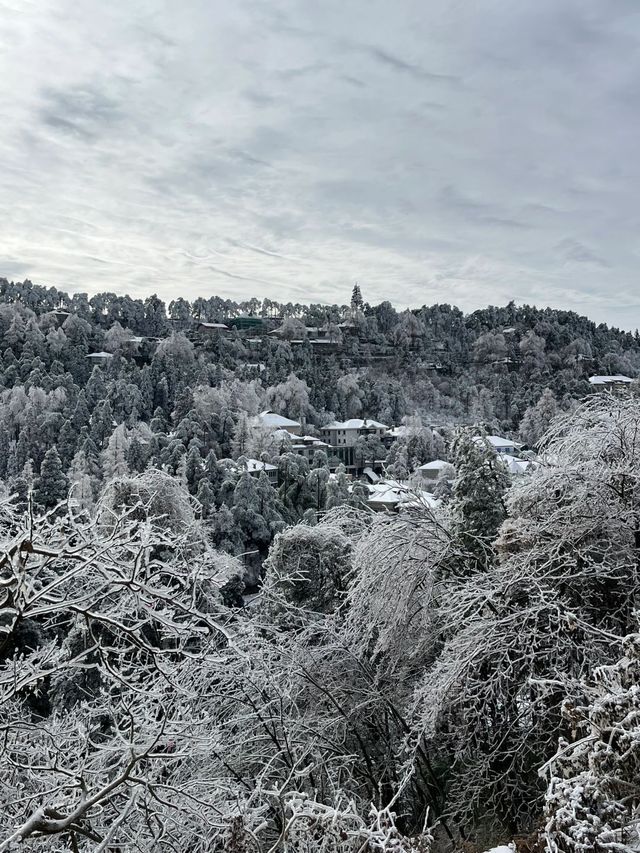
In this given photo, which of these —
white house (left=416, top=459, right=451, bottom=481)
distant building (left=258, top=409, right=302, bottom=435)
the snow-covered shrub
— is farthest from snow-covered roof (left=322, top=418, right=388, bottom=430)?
the snow-covered shrub

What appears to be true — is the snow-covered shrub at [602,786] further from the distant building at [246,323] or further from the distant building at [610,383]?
the distant building at [246,323]

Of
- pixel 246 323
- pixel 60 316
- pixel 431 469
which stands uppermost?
pixel 246 323

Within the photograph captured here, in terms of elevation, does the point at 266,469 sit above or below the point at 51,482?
above

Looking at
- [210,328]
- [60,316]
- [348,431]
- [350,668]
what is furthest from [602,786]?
[210,328]

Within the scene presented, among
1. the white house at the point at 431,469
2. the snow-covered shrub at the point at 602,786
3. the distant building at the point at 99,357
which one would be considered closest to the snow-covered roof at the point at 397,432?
the white house at the point at 431,469

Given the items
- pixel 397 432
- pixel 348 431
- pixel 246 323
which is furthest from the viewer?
pixel 246 323

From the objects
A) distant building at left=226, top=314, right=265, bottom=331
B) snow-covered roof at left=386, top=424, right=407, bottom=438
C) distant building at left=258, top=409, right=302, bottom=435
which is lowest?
distant building at left=258, top=409, right=302, bottom=435

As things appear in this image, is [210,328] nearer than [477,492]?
No

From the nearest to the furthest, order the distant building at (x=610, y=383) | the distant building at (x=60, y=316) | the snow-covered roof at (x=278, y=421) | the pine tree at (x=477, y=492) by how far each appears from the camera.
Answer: the pine tree at (x=477, y=492) < the distant building at (x=610, y=383) < the snow-covered roof at (x=278, y=421) < the distant building at (x=60, y=316)

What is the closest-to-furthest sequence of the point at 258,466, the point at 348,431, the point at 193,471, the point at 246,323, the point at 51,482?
the point at 51,482 → the point at 193,471 → the point at 258,466 → the point at 348,431 → the point at 246,323

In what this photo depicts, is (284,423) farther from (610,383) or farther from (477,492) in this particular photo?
(477,492)

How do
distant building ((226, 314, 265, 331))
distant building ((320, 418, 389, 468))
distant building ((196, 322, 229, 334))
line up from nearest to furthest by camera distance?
distant building ((320, 418, 389, 468))
distant building ((196, 322, 229, 334))
distant building ((226, 314, 265, 331))

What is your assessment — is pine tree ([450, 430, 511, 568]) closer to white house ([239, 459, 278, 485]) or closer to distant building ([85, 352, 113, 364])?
white house ([239, 459, 278, 485])

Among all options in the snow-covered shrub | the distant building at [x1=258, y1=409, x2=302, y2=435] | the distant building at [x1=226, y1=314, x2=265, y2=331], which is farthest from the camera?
the distant building at [x1=226, y1=314, x2=265, y2=331]
